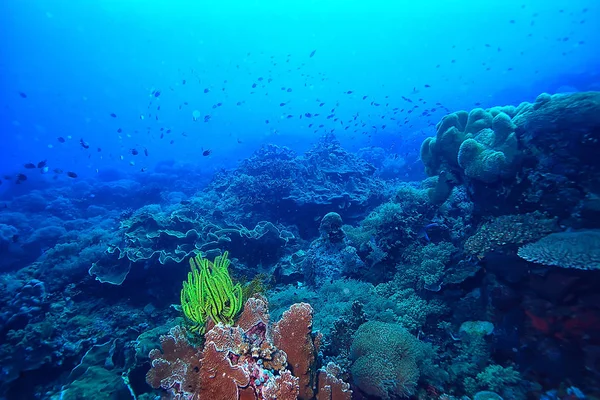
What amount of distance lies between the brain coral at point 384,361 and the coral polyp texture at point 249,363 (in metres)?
0.76

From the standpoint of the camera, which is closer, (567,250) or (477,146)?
(567,250)

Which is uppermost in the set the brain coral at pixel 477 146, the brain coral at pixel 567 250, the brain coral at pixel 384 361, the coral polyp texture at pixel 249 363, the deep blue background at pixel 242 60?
the deep blue background at pixel 242 60

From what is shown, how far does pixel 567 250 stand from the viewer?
3945mm

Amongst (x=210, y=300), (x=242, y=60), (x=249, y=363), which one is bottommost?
(x=249, y=363)

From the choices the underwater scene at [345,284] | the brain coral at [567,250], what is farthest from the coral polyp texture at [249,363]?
the brain coral at [567,250]

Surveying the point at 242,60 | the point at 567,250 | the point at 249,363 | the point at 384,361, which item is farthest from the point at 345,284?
the point at 242,60

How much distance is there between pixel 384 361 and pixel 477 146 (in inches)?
207

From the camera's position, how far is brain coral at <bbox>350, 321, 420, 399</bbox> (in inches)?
151

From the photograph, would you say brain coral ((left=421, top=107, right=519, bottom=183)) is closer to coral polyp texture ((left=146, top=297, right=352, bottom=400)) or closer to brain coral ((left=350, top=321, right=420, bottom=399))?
brain coral ((left=350, top=321, right=420, bottom=399))

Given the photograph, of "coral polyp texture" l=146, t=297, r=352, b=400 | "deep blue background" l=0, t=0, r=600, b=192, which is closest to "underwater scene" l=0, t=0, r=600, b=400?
"coral polyp texture" l=146, t=297, r=352, b=400

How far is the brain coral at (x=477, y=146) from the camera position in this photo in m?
5.95

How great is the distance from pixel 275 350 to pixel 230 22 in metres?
119

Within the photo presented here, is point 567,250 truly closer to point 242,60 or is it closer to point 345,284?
point 345,284

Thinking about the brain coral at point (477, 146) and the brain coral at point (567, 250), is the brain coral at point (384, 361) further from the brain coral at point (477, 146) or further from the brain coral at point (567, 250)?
the brain coral at point (477, 146)
